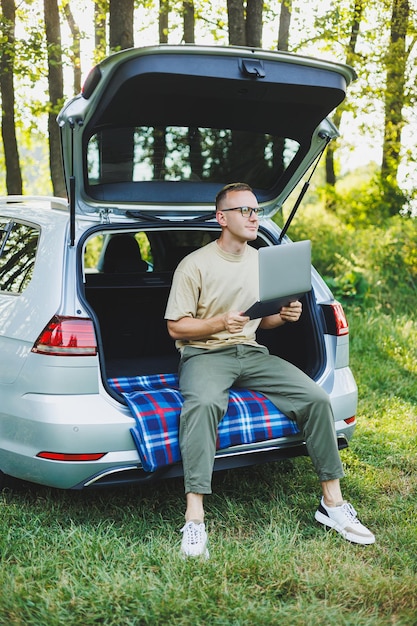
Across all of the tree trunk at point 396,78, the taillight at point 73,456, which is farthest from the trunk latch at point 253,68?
the tree trunk at point 396,78

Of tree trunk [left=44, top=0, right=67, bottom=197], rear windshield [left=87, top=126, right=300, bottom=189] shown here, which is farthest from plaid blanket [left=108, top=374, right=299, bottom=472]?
tree trunk [left=44, top=0, right=67, bottom=197]

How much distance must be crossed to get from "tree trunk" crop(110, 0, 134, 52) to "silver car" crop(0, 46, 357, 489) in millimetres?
4154

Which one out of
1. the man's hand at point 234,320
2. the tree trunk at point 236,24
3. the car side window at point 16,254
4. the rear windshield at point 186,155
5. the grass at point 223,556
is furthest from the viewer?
the tree trunk at point 236,24

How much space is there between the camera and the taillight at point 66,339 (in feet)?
10.2

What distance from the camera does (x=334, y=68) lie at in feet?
10.9

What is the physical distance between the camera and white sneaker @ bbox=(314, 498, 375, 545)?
3244 millimetres

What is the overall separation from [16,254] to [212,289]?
3.30 feet

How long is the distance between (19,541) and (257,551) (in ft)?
3.28

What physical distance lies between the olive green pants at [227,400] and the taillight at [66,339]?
53cm

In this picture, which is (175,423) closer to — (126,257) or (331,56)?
(126,257)

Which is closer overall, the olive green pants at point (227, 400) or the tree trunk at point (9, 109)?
the olive green pants at point (227, 400)

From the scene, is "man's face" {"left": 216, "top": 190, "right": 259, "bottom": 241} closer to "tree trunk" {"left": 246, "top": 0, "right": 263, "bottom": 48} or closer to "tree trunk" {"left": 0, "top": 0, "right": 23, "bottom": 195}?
"tree trunk" {"left": 246, "top": 0, "right": 263, "bottom": 48}

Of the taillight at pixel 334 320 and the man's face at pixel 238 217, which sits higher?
the man's face at pixel 238 217

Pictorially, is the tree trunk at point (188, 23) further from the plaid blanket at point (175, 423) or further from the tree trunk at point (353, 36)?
the plaid blanket at point (175, 423)
